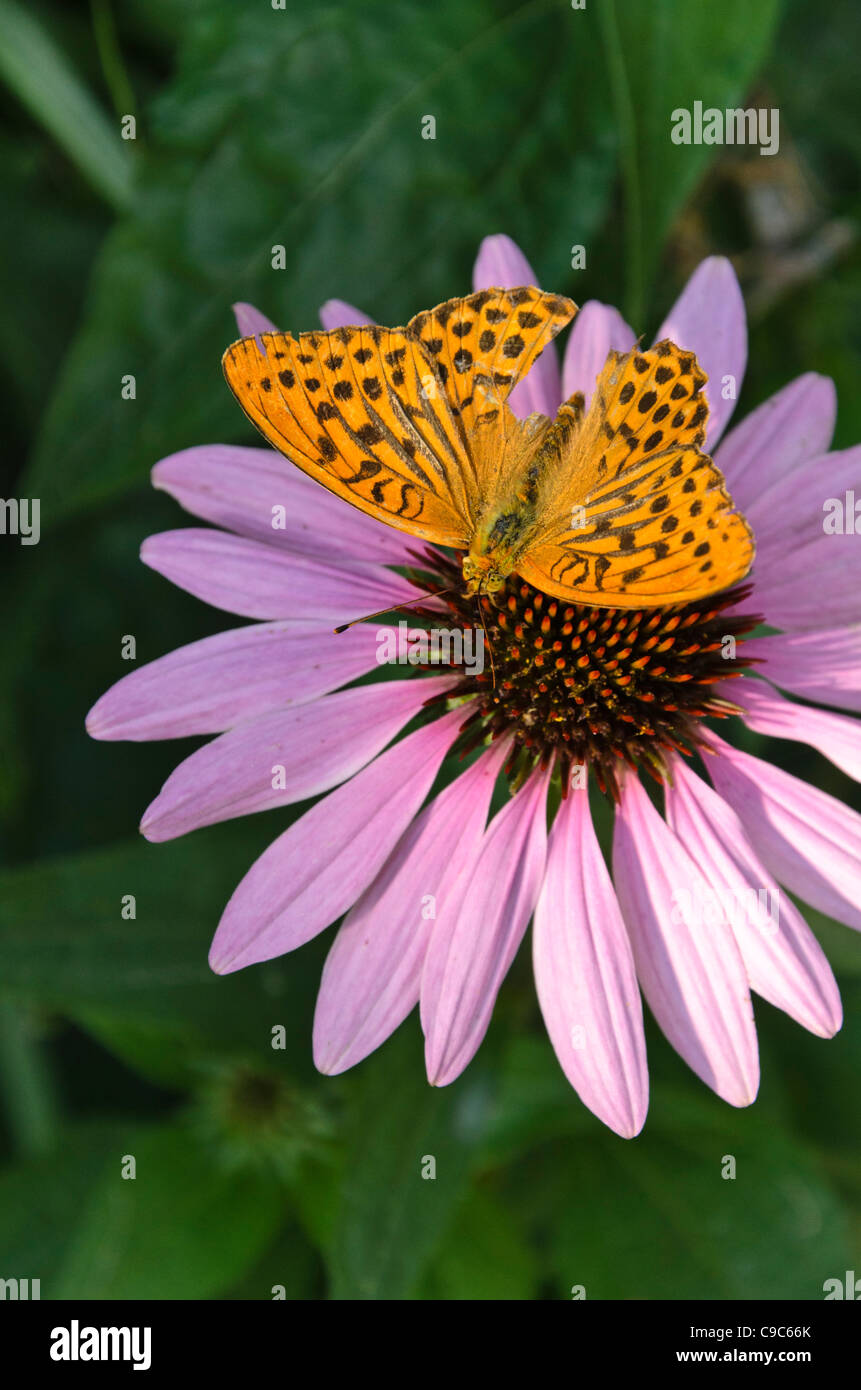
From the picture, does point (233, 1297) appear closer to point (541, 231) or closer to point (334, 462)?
point (334, 462)

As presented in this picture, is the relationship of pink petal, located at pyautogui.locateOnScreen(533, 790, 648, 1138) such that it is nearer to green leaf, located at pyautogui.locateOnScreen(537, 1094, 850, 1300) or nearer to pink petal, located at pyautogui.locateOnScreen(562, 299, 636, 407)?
pink petal, located at pyautogui.locateOnScreen(562, 299, 636, 407)

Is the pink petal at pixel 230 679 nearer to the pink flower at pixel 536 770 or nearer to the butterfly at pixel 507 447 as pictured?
the pink flower at pixel 536 770

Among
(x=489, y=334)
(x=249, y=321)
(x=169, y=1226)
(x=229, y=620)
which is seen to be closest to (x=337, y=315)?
(x=249, y=321)

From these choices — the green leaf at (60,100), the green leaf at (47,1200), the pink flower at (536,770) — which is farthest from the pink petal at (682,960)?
the green leaf at (60,100)

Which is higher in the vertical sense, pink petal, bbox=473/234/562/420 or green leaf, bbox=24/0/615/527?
green leaf, bbox=24/0/615/527

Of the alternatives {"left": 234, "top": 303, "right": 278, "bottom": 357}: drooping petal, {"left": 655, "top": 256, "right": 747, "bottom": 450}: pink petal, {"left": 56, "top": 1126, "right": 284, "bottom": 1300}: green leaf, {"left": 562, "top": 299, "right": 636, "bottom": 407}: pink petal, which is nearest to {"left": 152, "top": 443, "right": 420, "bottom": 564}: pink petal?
{"left": 234, "top": 303, "right": 278, "bottom": 357}: drooping petal

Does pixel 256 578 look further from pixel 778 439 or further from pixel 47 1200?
pixel 47 1200

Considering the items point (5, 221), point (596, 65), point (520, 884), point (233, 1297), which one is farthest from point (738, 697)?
point (5, 221)
